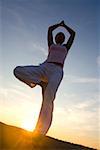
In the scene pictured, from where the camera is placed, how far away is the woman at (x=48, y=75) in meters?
9.08

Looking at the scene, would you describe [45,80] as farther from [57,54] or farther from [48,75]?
[57,54]

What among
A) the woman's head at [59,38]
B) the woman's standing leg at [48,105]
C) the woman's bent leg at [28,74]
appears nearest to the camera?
the woman's bent leg at [28,74]

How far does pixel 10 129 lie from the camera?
11812 millimetres

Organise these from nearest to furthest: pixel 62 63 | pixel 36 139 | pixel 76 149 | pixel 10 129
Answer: pixel 36 139
pixel 62 63
pixel 76 149
pixel 10 129

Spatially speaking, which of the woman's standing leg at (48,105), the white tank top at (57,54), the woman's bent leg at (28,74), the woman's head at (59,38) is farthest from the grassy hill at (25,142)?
the woman's head at (59,38)

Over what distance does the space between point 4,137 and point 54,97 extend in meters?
2.25

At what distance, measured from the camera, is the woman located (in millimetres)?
9078

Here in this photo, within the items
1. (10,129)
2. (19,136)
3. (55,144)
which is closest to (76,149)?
(55,144)

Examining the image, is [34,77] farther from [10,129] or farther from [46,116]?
[10,129]

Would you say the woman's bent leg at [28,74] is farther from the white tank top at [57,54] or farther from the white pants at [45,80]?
the white tank top at [57,54]

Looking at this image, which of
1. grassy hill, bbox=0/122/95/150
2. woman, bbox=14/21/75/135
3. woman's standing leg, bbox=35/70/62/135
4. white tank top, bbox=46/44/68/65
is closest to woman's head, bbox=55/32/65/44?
woman, bbox=14/21/75/135

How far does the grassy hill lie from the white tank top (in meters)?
1.84

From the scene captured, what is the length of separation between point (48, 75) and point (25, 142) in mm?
1703

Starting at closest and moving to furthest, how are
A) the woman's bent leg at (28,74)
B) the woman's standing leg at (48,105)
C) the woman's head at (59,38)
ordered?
1. the woman's bent leg at (28,74)
2. the woman's standing leg at (48,105)
3. the woman's head at (59,38)
